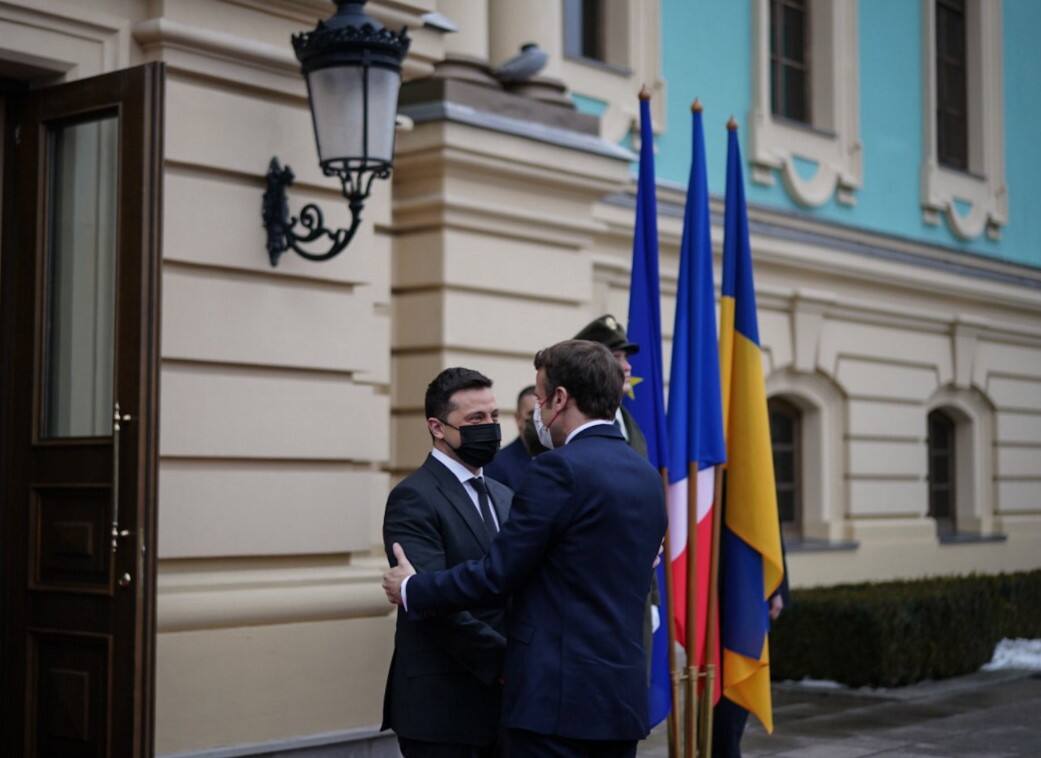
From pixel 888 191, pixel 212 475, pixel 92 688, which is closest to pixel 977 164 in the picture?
pixel 888 191

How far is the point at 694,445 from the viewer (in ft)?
22.4

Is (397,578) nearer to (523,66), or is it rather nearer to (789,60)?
(523,66)

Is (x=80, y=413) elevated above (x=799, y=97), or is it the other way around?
(x=799, y=97)

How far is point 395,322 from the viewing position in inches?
362

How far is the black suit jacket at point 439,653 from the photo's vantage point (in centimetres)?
445

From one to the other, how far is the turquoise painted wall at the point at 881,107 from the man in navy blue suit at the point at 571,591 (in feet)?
25.6

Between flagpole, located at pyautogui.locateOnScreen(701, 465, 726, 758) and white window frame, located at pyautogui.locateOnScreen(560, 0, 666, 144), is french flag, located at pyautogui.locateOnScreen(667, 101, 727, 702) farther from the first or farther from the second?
white window frame, located at pyautogui.locateOnScreen(560, 0, 666, 144)

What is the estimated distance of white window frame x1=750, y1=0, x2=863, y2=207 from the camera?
13.2 m

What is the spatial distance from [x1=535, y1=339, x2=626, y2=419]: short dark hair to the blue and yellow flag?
94.0 inches

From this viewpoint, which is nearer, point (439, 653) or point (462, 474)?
point (439, 653)

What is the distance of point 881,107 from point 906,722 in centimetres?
704

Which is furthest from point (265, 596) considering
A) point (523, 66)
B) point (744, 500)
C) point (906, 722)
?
point (906, 722)

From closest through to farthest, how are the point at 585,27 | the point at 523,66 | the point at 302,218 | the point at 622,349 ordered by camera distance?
the point at 622,349 < the point at 302,218 < the point at 523,66 < the point at 585,27

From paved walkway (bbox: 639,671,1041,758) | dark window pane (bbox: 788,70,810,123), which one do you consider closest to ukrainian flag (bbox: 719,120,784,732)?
paved walkway (bbox: 639,671,1041,758)
